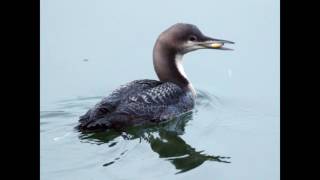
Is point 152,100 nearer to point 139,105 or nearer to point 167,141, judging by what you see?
point 139,105

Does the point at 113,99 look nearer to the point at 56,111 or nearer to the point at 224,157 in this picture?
the point at 56,111

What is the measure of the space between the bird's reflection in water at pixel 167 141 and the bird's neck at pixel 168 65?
521 mm

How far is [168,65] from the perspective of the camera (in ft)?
18.8

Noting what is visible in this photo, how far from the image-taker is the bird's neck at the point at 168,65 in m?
5.68

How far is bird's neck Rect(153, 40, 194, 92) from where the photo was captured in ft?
18.6

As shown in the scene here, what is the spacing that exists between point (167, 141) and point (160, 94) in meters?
0.45

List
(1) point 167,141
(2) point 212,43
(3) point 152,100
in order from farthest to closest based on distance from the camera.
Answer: (2) point 212,43
(3) point 152,100
(1) point 167,141

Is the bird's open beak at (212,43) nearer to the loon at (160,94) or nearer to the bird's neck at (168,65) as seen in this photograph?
the loon at (160,94)

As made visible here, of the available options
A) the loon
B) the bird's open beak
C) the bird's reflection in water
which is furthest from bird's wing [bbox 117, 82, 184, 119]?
the bird's open beak

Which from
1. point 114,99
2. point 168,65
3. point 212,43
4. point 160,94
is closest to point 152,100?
point 160,94

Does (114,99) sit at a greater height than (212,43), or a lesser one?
lesser

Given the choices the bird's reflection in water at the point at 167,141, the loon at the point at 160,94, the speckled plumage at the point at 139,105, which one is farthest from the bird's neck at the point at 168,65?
the bird's reflection in water at the point at 167,141

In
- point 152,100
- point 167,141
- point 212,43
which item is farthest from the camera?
point 212,43
